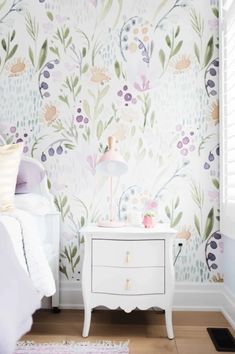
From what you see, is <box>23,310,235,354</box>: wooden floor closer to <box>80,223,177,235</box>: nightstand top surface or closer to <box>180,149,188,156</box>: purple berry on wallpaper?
<box>80,223,177,235</box>: nightstand top surface

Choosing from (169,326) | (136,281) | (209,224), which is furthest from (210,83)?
(169,326)

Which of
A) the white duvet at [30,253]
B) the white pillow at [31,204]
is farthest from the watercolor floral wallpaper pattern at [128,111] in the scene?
the white duvet at [30,253]

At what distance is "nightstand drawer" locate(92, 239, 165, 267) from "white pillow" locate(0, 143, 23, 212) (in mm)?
594

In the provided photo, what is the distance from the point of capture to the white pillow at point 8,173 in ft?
6.86

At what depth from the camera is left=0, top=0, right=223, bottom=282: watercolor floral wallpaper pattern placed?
264cm

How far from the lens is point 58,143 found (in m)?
2.69

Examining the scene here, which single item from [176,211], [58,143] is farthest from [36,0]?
[176,211]

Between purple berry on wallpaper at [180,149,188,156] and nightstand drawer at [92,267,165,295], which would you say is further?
purple berry on wallpaper at [180,149,188,156]

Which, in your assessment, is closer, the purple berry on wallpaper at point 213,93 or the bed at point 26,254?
the bed at point 26,254

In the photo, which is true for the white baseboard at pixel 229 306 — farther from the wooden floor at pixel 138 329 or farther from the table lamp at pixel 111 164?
the table lamp at pixel 111 164

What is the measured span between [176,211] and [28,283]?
4.46 feet

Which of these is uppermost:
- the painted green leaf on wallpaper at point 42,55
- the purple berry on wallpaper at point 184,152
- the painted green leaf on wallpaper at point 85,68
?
the painted green leaf on wallpaper at point 42,55

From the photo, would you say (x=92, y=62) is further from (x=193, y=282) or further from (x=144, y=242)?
(x=193, y=282)

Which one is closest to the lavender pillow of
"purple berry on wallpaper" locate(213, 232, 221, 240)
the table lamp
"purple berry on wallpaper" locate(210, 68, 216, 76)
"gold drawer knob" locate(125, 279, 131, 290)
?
the table lamp
